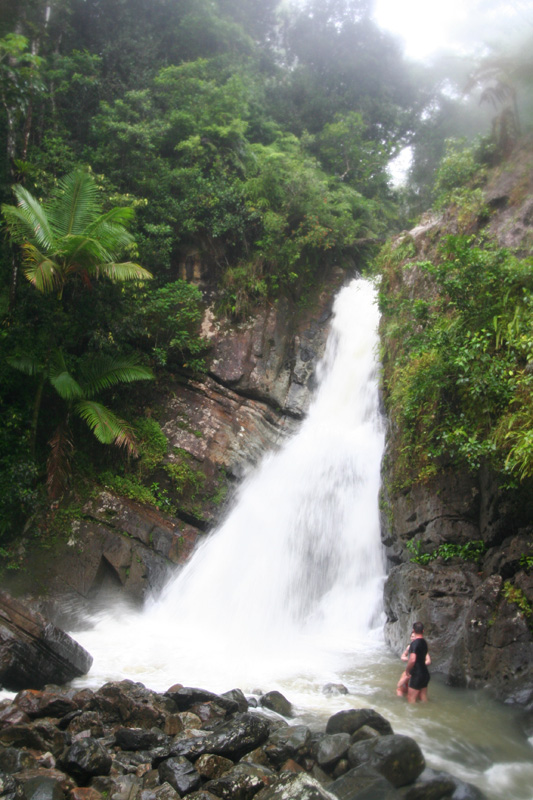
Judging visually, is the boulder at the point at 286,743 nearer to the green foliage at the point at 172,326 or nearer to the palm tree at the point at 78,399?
the palm tree at the point at 78,399

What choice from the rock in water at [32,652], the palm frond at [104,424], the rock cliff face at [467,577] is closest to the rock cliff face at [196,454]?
the palm frond at [104,424]

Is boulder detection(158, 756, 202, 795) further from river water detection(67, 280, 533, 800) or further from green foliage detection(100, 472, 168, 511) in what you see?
green foliage detection(100, 472, 168, 511)

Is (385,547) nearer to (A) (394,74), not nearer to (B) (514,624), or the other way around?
(B) (514,624)

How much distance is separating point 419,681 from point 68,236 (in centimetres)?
973

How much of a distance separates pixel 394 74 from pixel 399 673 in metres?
26.1

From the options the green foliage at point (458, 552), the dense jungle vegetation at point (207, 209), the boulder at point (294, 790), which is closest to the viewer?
the boulder at point (294, 790)

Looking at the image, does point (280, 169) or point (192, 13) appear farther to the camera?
point (192, 13)

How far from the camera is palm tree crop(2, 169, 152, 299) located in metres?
10.6

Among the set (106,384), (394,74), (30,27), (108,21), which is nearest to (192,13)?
(108,21)

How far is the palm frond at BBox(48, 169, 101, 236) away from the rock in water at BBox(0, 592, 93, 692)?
776 centimetres

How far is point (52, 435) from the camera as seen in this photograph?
11.4m

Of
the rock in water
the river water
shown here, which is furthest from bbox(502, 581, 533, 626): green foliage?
the rock in water

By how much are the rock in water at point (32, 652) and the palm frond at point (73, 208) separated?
7.76m

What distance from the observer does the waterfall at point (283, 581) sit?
7980 millimetres
